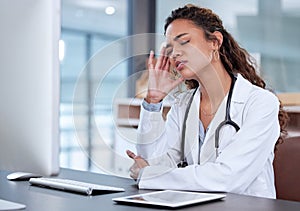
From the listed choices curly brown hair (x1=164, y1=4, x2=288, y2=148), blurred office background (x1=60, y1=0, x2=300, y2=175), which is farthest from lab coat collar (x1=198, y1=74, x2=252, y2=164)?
blurred office background (x1=60, y1=0, x2=300, y2=175)

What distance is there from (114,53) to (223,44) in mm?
473

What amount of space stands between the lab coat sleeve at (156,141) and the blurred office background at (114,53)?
0.19 ft

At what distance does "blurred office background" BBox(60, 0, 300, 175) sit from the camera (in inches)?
53.3

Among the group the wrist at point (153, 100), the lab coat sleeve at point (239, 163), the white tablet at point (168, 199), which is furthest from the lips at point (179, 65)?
the white tablet at point (168, 199)

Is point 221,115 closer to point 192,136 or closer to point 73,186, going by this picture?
point 192,136

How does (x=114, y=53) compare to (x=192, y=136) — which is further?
(x=192, y=136)

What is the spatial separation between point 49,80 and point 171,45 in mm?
706

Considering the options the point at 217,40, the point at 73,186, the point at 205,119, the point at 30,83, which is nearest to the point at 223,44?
the point at 217,40

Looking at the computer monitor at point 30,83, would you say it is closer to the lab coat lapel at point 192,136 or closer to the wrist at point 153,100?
the wrist at point 153,100

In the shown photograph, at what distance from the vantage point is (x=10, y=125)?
2.80 ft

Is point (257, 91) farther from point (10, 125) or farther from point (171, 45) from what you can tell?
point (10, 125)

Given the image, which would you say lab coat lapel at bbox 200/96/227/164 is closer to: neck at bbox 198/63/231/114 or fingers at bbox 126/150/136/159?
neck at bbox 198/63/231/114

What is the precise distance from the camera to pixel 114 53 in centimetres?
133

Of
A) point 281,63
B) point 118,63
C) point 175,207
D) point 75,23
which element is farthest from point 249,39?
point 175,207
